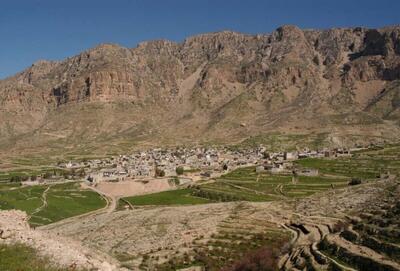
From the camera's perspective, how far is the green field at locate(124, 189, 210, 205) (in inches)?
3999

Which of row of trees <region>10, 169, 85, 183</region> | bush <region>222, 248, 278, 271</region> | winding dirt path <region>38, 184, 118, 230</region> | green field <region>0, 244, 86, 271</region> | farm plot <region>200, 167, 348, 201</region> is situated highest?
green field <region>0, 244, 86, 271</region>

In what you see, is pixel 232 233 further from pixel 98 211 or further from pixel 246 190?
pixel 246 190

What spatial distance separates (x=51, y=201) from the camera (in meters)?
104

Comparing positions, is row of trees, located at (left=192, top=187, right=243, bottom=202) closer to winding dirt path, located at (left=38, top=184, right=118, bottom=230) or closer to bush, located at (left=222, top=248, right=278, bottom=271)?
winding dirt path, located at (left=38, top=184, right=118, bottom=230)

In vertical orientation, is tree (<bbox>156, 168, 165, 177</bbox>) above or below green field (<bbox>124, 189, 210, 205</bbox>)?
above

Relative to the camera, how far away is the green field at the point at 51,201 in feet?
299

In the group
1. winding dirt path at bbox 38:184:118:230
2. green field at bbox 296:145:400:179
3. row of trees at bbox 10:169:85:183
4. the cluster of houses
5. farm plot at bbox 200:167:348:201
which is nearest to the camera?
winding dirt path at bbox 38:184:118:230

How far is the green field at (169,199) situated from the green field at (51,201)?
7.90 m

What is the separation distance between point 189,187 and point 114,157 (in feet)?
279

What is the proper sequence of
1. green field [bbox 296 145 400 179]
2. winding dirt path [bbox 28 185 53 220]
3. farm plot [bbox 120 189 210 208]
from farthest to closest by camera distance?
green field [bbox 296 145 400 179], farm plot [bbox 120 189 210 208], winding dirt path [bbox 28 185 53 220]

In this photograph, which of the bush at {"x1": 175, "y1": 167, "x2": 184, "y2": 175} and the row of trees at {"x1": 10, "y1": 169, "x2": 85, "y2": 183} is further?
the bush at {"x1": 175, "y1": 167, "x2": 184, "y2": 175}

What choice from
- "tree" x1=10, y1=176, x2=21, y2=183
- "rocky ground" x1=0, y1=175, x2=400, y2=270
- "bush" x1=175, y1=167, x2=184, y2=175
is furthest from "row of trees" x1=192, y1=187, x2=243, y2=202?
"tree" x1=10, y1=176, x2=21, y2=183

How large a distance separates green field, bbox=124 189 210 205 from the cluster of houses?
24715 mm

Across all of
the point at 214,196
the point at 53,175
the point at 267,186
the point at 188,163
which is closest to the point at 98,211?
the point at 214,196
